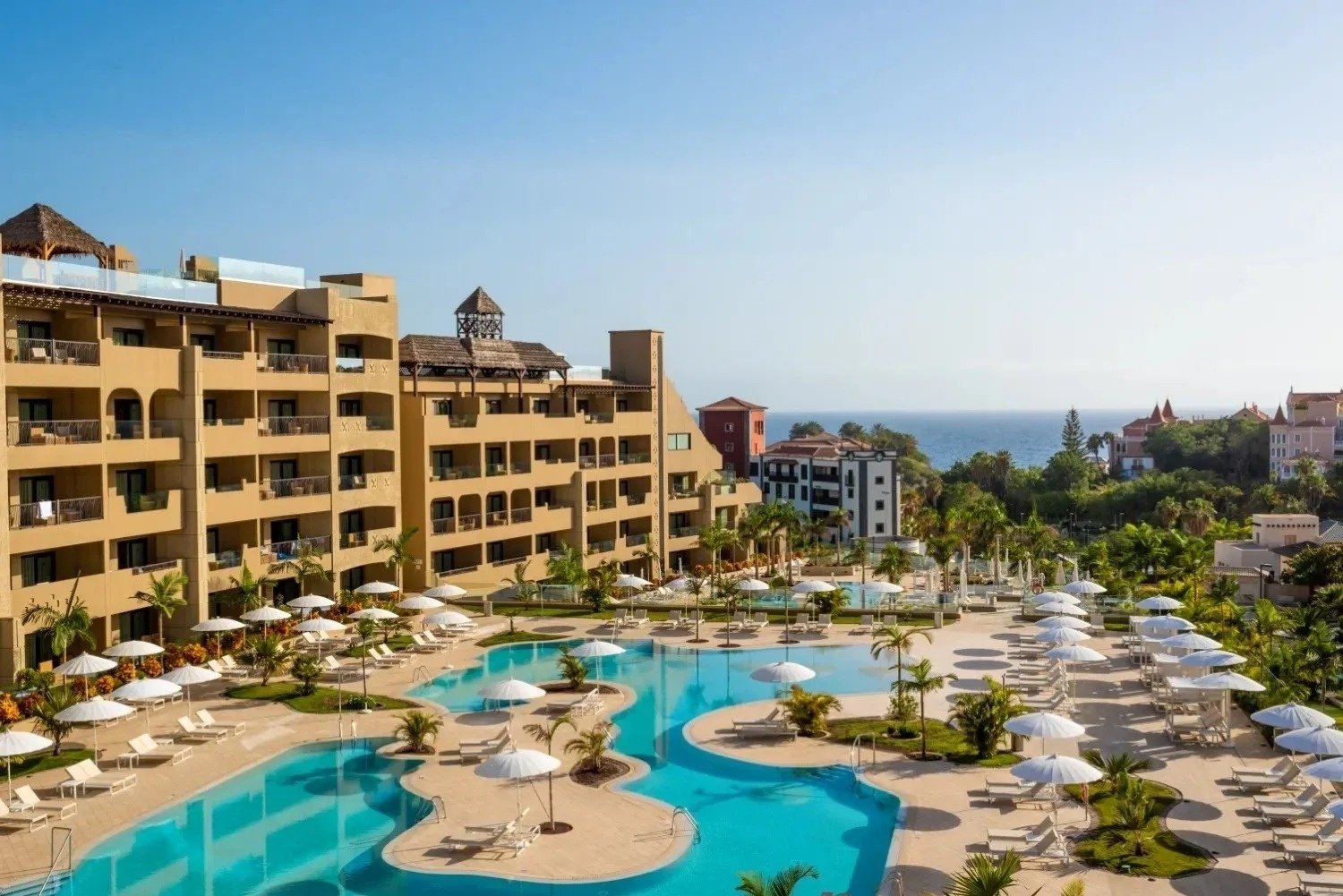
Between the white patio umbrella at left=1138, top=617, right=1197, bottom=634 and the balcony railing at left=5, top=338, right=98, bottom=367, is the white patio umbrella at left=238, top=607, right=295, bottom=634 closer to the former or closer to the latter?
the balcony railing at left=5, top=338, right=98, bottom=367

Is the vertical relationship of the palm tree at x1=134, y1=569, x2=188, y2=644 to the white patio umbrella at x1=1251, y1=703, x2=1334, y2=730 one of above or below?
above

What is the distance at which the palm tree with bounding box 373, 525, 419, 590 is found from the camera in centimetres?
4753

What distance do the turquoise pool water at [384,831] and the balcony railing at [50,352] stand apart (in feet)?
48.4

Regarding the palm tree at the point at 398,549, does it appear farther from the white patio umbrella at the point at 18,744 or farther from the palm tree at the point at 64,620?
the white patio umbrella at the point at 18,744

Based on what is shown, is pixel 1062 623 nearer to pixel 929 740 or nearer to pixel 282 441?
pixel 929 740

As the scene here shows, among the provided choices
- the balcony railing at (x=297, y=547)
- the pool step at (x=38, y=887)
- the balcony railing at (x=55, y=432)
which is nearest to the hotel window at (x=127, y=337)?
the balcony railing at (x=55, y=432)

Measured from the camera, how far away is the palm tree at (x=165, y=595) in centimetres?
3681

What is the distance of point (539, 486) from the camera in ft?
189

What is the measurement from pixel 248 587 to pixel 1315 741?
3271 centimetres

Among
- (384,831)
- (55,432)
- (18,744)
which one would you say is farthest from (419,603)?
(384,831)

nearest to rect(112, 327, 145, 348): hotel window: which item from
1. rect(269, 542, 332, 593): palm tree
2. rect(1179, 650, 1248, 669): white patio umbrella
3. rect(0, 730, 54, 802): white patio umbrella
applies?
rect(269, 542, 332, 593): palm tree

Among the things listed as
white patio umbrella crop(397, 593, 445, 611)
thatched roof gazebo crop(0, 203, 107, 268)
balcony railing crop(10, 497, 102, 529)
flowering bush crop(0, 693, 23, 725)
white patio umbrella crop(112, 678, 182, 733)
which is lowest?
flowering bush crop(0, 693, 23, 725)

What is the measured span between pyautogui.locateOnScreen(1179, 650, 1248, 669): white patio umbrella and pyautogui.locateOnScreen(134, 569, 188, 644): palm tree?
1204 inches

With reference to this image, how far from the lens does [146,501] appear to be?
3838cm
